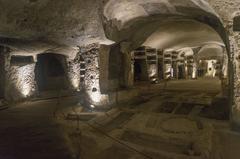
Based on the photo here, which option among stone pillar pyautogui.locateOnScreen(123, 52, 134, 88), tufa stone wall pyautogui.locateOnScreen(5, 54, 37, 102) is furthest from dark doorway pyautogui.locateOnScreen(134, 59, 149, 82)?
tufa stone wall pyautogui.locateOnScreen(5, 54, 37, 102)

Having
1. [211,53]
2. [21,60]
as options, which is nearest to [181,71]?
[211,53]

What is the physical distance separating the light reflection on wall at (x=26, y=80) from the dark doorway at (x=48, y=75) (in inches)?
115

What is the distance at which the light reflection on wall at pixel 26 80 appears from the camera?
25.7 ft

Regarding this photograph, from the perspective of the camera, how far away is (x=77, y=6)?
16.3 ft

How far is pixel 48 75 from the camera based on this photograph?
11.8 meters

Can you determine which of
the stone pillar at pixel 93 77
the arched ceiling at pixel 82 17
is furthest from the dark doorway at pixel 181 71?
the stone pillar at pixel 93 77

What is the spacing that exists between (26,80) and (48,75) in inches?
143

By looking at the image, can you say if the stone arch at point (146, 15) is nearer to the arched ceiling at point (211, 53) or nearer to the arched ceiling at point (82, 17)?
the arched ceiling at point (82, 17)

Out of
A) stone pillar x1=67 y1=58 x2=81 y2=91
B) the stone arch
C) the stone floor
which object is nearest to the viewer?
the stone floor

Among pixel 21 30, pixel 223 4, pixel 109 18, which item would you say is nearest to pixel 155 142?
pixel 223 4

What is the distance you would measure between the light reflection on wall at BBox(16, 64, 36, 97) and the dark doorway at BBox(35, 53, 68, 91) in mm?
2914

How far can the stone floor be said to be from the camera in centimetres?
320

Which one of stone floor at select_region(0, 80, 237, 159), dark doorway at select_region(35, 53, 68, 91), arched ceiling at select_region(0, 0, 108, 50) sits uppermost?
arched ceiling at select_region(0, 0, 108, 50)

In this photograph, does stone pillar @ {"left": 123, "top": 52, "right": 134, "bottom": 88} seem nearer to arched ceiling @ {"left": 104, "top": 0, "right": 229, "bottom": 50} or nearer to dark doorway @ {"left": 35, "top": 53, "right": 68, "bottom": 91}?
arched ceiling @ {"left": 104, "top": 0, "right": 229, "bottom": 50}
